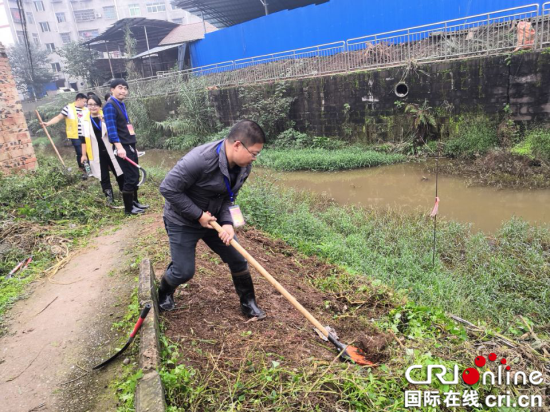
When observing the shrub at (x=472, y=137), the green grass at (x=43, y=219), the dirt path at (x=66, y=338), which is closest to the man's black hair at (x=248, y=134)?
the dirt path at (x=66, y=338)

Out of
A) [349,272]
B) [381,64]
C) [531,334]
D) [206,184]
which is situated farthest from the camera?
[381,64]

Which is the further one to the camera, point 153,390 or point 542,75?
point 542,75

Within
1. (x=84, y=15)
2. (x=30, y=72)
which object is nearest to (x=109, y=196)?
(x=30, y=72)

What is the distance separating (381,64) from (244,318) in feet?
34.2

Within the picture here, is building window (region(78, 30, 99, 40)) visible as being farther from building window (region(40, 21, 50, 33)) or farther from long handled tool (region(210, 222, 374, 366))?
long handled tool (region(210, 222, 374, 366))

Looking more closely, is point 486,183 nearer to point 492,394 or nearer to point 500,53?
point 500,53

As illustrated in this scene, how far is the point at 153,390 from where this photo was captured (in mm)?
2129

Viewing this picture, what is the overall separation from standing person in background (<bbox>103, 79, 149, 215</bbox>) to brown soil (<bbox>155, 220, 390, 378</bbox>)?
82.2 inches

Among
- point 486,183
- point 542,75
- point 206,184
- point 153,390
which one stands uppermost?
point 542,75

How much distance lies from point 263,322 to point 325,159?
329 inches

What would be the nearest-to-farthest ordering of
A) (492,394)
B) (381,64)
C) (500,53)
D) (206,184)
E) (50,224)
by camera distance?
1. (492,394)
2. (206,184)
3. (50,224)
4. (500,53)
5. (381,64)

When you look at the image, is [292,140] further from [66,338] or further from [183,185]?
[66,338]

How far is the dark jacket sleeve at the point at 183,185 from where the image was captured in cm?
267

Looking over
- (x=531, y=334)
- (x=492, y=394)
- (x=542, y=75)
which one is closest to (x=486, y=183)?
(x=542, y=75)
